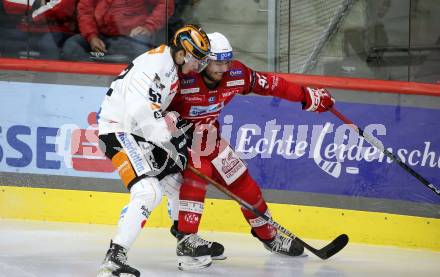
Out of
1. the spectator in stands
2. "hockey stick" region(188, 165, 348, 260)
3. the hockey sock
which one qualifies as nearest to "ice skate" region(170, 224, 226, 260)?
"hockey stick" region(188, 165, 348, 260)

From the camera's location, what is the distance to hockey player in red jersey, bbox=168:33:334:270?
5586 millimetres

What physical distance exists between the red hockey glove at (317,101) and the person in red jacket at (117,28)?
1.36m

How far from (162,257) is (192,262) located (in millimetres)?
342

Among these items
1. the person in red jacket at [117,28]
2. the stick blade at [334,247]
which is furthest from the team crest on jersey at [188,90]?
the person in red jacket at [117,28]

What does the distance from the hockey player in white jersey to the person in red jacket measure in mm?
1508

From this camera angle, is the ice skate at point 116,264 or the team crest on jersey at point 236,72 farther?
the team crest on jersey at point 236,72

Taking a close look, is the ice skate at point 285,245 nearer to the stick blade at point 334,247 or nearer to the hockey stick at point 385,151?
the stick blade at point 334,247

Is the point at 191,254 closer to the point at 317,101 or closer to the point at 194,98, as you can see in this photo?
the point at 194,98

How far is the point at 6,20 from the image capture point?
6914 millimetres

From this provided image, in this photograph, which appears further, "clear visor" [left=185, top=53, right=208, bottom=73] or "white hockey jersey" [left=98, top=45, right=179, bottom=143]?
"clear visor" [left=185, top=53, right=208, bottom=73]

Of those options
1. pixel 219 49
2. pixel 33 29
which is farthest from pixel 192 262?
pixel 33 29

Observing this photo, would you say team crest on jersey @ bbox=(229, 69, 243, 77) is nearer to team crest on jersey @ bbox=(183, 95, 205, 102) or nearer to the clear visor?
team crest on jersey @ bbox=(183, 95, 205, 102)

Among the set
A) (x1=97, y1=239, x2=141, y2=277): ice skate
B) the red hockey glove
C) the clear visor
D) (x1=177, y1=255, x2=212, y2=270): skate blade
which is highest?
the clear visor

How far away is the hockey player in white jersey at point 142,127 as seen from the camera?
16.3 feet
